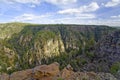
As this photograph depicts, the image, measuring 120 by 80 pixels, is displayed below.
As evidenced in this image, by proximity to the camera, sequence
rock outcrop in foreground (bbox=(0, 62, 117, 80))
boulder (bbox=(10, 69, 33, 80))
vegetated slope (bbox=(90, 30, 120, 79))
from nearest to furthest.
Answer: rock outcrop in foreground (bbox=(0, 62, 117, 80)) → boulder (bbox=(10, 69, 33, 80)) → vegetated slope (bbox=(90, 30, 120, 79))

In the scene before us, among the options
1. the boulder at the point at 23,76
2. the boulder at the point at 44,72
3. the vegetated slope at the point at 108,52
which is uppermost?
the boulder at the point at 44,72

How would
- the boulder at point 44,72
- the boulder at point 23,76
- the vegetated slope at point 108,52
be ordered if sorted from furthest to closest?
the vegetated slope at point 108,52, the boulder at point 23,76, the boulder at point 44,72

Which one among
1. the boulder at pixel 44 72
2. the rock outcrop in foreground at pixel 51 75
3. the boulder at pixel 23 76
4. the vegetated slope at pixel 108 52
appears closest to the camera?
the rock outcrop in foreground at pixel 51 75

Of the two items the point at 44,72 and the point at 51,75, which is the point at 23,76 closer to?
the point at 44,72

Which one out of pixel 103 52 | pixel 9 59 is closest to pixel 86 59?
pixel 103 52

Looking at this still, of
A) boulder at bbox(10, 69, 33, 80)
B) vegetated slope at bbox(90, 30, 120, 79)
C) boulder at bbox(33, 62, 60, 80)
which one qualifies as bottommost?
vegetated slope at bbox(90, 30, 120, 79)

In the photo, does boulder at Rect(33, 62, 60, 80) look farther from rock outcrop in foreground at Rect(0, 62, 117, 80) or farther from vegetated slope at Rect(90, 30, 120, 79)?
vegetated slope at Rect(90, 30, 120, 79)

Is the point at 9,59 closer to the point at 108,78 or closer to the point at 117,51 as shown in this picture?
the point at 117,51

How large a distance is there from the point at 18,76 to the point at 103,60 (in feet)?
131

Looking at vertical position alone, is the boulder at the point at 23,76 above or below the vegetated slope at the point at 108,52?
above

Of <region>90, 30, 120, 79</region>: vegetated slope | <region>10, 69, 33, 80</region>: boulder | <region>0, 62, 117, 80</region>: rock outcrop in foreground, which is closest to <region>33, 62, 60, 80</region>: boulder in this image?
<region>0, 62, 117, 80</region>: rock outcrop in foreground

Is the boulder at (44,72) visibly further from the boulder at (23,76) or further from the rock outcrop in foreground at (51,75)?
the boulder at (23,76)

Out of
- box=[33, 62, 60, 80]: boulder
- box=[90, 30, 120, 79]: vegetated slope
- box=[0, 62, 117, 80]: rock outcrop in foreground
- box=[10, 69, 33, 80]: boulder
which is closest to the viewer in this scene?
box=[0, 62, 117, 80]: rock outcrop in foreground

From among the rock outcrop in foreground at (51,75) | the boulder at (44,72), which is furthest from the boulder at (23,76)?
the boulder at (44,72)
